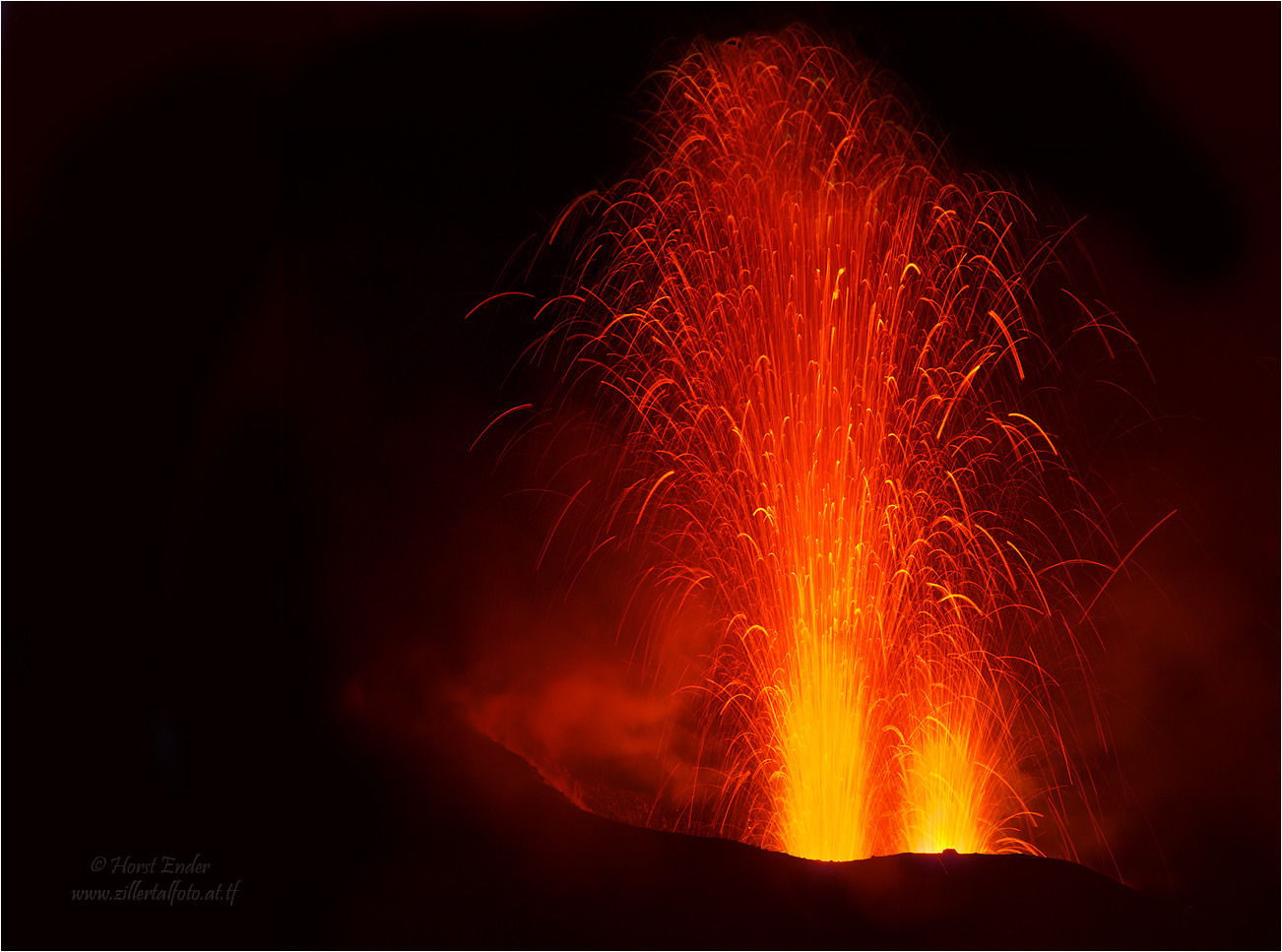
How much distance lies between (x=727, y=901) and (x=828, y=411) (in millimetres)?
3156

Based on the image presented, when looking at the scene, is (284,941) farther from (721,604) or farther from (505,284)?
(505,284)

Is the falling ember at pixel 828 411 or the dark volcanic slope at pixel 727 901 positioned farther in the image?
the falling ember at pixel 828 411

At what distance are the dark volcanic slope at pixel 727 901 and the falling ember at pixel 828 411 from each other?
1.01 meters

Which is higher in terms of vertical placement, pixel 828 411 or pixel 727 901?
pixel 828 411

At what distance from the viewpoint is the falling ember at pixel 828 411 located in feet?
19.1

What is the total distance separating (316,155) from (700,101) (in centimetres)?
298

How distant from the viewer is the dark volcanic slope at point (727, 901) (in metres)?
4.93

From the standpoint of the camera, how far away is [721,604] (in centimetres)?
672

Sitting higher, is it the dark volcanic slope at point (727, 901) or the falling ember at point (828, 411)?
the falling ember at point (828, 411)

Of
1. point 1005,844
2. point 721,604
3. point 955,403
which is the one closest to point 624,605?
point 721,604

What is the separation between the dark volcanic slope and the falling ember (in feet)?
3.32

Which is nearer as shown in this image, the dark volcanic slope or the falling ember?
the dark volcanic slope

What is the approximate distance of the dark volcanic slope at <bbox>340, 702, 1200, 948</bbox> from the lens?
4934mm

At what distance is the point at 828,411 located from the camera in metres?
5.90
